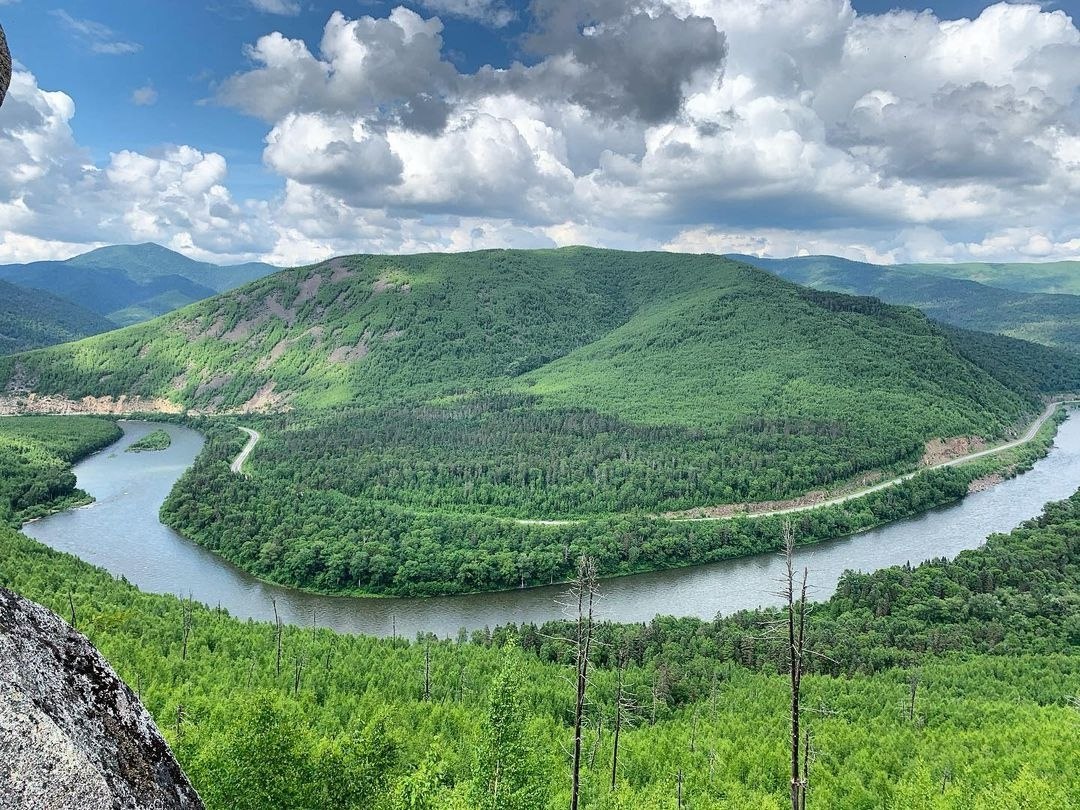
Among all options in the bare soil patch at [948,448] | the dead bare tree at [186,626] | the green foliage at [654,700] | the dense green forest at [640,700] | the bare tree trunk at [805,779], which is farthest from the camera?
the bare soil patch at [948,448]

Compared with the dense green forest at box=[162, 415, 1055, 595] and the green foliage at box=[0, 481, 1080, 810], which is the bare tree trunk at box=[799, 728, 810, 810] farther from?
the dense green forest at box=[162, 415, 1055, 595]

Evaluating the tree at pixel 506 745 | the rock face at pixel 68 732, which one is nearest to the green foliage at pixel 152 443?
the tree at pixel 506 745

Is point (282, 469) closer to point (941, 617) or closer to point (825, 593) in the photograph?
point (825, 593)

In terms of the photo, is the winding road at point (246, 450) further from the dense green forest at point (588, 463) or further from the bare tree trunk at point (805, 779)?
the bare tree trunk at point (805, 779)

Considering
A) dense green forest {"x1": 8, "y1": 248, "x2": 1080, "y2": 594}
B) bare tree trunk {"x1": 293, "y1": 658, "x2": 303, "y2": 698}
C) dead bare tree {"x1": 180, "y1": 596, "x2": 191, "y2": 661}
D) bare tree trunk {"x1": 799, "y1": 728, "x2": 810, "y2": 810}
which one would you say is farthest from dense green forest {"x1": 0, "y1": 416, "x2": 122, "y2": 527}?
bare tree trunk {"x1": 799, "y1": 728, "x2": 810, "y2": 810}

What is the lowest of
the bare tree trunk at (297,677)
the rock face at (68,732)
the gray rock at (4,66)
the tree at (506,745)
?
the bare tree trunk at (297,677)
